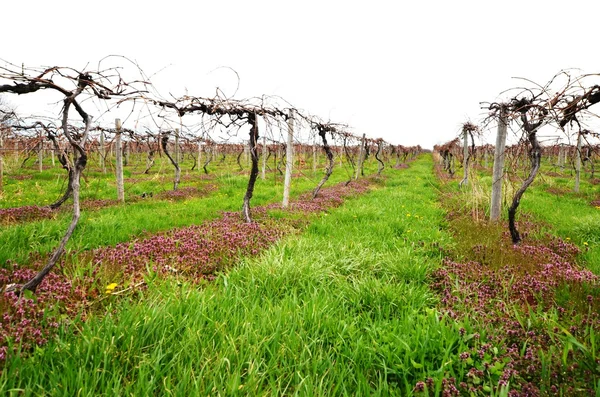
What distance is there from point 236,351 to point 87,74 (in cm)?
314

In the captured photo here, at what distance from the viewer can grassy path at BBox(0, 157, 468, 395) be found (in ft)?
6.35

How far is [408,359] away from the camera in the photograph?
2289 mm

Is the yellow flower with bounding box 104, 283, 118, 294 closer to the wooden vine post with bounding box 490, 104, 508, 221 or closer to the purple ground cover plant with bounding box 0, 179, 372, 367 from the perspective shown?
the purple ground cover plant with bounding box 0, 179, 372, 367

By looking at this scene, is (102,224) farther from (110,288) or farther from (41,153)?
(41,153)

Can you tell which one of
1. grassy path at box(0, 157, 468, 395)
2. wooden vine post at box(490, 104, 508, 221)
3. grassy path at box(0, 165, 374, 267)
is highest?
wooden vine post at box(490, 104, 508, 221)

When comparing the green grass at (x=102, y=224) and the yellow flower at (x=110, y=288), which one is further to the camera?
the green grass at (x=102, y=224)

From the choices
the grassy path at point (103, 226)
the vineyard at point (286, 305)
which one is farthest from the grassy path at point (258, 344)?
the grassy path at point (103, 226)

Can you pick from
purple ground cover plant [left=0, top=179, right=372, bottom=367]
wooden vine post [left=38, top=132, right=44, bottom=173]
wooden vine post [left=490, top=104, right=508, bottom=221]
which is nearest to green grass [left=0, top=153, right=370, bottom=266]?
purple ground cover plant [left=0, top=179, right=372, bottom=367]

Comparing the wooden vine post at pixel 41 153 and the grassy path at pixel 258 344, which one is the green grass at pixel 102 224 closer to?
the wooden vine post at pixel 41 153

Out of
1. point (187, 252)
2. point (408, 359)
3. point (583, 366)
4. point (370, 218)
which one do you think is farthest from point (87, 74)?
point (370, 218)

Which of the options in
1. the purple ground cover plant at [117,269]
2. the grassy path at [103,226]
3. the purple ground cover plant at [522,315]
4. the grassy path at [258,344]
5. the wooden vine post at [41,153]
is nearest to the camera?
the grassy path at [258,344]

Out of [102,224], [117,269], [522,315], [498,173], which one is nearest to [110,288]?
[117,269]

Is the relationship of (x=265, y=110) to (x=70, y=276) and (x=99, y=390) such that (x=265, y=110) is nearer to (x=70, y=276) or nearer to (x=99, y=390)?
(x=70, y=276)

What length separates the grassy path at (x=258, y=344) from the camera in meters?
1.94
